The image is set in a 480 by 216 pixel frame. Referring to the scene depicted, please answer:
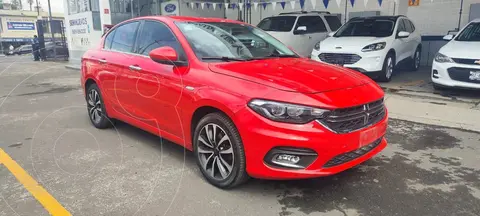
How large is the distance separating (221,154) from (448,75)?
19.2ft

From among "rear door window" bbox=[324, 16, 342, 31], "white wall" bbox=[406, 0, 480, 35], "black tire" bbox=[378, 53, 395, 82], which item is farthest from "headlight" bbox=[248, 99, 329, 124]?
"white wall" bbox=[406, 0, 480, 35]

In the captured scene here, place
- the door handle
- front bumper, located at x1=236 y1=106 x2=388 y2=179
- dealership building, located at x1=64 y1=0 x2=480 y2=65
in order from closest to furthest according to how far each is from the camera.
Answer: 1. front bumper, located at x1=236 y1=106 x2=388 y2=179
2. the door handle
3. dealership building, located at x1=64 y1=0 x2=480 y2=65

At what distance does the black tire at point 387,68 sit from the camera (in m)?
8.46

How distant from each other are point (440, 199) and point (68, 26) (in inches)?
752

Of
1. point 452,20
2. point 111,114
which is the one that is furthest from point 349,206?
point 452,20

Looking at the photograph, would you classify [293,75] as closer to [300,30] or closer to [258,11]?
[300,30]

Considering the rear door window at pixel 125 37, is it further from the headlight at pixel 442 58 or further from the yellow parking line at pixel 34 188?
the headlight at pixel 442 58

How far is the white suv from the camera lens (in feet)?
34.4

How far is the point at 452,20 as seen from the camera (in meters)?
11.6

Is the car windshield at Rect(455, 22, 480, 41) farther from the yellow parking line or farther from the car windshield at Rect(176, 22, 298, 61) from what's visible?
the yellow parking line

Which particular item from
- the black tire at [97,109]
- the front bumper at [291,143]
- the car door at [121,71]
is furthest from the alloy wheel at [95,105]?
the front bumper at [291,143]

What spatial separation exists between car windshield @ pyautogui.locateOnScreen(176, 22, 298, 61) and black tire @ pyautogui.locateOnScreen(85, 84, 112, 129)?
1.93m

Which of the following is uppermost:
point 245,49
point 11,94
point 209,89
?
point 245,49

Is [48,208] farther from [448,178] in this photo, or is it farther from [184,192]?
[448,178]
